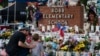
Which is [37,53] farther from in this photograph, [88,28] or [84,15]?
[84,15]

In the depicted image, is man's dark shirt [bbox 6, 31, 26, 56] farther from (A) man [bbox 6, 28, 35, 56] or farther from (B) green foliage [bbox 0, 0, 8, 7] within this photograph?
(B) green foliage [bbox 0, 0, 8, 7]

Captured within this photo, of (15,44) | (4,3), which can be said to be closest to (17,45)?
(15,44)

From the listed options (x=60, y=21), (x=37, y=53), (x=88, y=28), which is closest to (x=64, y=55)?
(x=37, y=53)

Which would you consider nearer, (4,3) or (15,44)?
(15,44)

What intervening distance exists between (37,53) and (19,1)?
462 inches

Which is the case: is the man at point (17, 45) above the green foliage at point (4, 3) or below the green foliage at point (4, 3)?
above

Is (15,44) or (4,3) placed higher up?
(15,44)

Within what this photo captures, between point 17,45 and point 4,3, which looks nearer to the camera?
point 17,45

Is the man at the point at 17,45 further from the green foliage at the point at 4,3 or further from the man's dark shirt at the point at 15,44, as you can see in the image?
the green foliage at the point at 4,3

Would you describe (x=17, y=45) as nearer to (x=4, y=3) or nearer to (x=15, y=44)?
(x=15, y=44)

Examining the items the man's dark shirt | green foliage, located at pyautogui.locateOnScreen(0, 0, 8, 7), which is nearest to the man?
the man's dark shirt

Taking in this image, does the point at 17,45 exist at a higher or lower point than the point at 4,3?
higher

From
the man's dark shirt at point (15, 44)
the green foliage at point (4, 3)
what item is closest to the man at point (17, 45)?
the man's dark shirt at point (15, 44)

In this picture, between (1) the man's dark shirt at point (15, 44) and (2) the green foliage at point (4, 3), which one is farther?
(2) the green foliage at point (4, 3)
